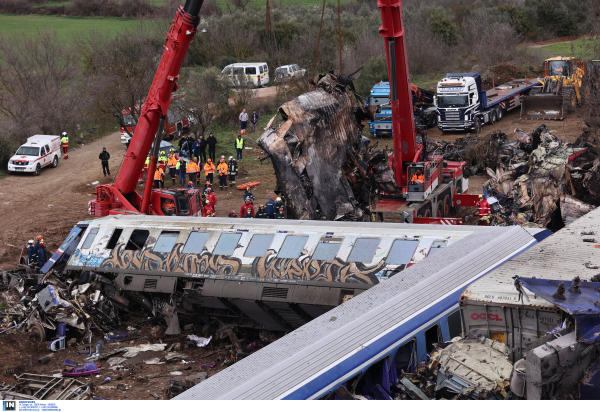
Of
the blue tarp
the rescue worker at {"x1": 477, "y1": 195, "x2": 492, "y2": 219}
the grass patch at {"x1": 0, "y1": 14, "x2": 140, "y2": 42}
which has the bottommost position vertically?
the rescue worker at {"x1": 477, "y1": 195, "x2": 492, "y2": 219}

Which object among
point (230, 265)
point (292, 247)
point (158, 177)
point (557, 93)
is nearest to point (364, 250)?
point (292, 247)

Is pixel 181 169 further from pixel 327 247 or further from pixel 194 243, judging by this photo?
pixel 327 247

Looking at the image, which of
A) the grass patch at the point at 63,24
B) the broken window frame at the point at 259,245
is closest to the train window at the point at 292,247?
the broken window frame at the point at 259,245

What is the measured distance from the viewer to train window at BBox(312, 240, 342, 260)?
14.9 metres

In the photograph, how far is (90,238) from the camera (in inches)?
699

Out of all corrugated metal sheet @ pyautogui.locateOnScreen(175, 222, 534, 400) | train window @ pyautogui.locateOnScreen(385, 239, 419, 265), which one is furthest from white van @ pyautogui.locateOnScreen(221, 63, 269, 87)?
corrugated metal sheet @ pyautogui.locateOnScreen(175, 222, 534, 400)

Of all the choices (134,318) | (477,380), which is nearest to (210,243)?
(134,318)

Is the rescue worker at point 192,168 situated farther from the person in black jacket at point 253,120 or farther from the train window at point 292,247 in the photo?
the train window at point 292,247

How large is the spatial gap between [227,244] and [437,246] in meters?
4.75

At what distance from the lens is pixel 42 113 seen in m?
38.2

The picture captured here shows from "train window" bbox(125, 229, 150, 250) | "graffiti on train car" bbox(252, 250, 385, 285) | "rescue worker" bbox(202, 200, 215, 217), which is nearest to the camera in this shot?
"graffiti on train car" bbox(252, 250, 385, 285)

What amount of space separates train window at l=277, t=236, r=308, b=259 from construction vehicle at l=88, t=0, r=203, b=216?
253 inches

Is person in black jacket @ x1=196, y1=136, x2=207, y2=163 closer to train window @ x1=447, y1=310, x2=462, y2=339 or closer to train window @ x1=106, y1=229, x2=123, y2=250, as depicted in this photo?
train window @ x1=106, y1=229, x2=123, y2=250

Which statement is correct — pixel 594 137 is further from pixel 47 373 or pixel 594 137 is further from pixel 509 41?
pixel 509 41
